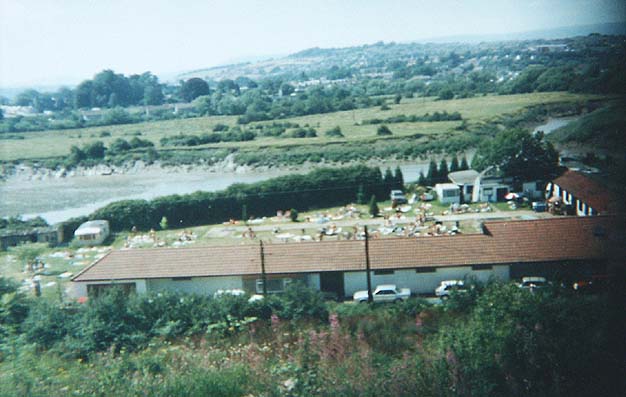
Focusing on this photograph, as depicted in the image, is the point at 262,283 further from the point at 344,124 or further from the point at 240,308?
the point at 344,124

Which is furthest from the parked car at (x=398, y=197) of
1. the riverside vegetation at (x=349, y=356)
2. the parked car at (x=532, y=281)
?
the riverside vegetation at (x=349, y=356)

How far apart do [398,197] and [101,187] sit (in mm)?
4517

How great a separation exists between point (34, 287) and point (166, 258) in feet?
5.07

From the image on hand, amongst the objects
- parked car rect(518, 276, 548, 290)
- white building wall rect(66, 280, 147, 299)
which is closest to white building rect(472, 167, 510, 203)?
parked car rect(518, 276, 548, 290)

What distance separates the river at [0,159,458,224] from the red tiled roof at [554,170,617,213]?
6.94 feet

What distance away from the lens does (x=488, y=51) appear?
828 cm

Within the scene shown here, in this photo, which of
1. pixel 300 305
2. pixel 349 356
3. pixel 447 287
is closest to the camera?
pixel 349 356

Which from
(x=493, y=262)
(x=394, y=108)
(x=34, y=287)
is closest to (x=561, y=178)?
(x=493, y=262)

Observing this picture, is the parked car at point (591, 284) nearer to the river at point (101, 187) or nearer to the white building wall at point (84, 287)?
the river at point (101, 187)

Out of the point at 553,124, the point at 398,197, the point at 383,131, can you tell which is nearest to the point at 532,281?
the point at 398,197

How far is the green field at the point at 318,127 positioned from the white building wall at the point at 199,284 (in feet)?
11.6

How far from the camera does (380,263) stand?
18.4ft

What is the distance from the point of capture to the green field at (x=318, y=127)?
793 centimetres

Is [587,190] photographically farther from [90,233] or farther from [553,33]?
[90,233]
